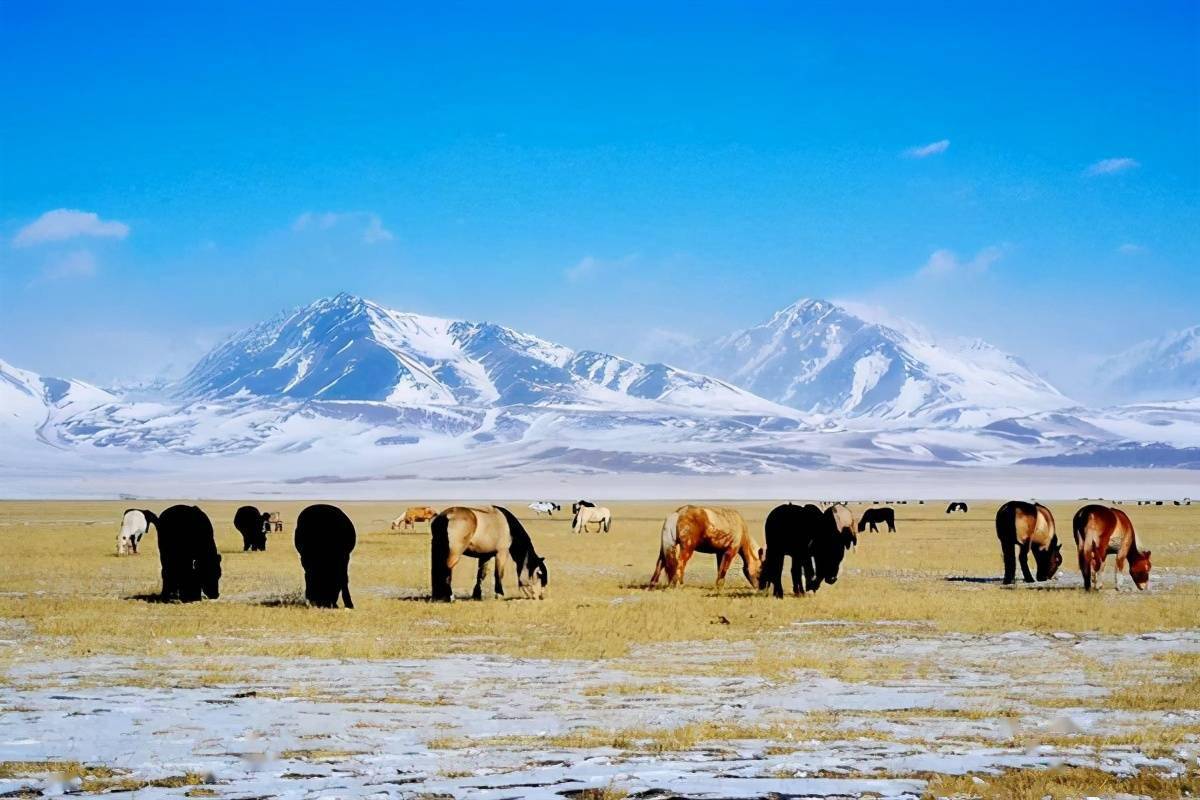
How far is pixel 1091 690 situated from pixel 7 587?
24.3m

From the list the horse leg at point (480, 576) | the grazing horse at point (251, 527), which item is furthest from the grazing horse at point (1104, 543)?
the grazing horse at point (251, 527)

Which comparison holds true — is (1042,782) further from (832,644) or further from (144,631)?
(144,631)

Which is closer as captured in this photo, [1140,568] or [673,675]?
[673,675]

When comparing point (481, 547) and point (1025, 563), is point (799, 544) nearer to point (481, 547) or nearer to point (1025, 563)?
point (481, 547)

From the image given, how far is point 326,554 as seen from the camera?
24.1m

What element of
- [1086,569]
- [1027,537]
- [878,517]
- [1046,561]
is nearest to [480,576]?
[1086,569]

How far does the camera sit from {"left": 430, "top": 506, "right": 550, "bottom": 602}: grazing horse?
25.2m

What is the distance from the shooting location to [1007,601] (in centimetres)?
2609

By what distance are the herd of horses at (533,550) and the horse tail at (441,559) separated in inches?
0.8

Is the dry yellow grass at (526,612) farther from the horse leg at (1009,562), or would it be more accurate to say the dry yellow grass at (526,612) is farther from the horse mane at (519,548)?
the horse mane at (519,548)

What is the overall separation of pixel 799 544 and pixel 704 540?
114 inches

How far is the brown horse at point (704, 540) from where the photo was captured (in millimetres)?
28938

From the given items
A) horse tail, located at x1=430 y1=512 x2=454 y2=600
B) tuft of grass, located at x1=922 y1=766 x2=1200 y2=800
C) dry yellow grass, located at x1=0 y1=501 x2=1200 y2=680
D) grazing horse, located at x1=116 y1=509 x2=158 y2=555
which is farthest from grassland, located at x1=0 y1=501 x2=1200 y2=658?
tuft of grass, located at x1=922 y1=766 x2=1200 y2=800

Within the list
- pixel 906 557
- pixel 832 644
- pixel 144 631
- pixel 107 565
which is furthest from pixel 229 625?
pixel 906 557
